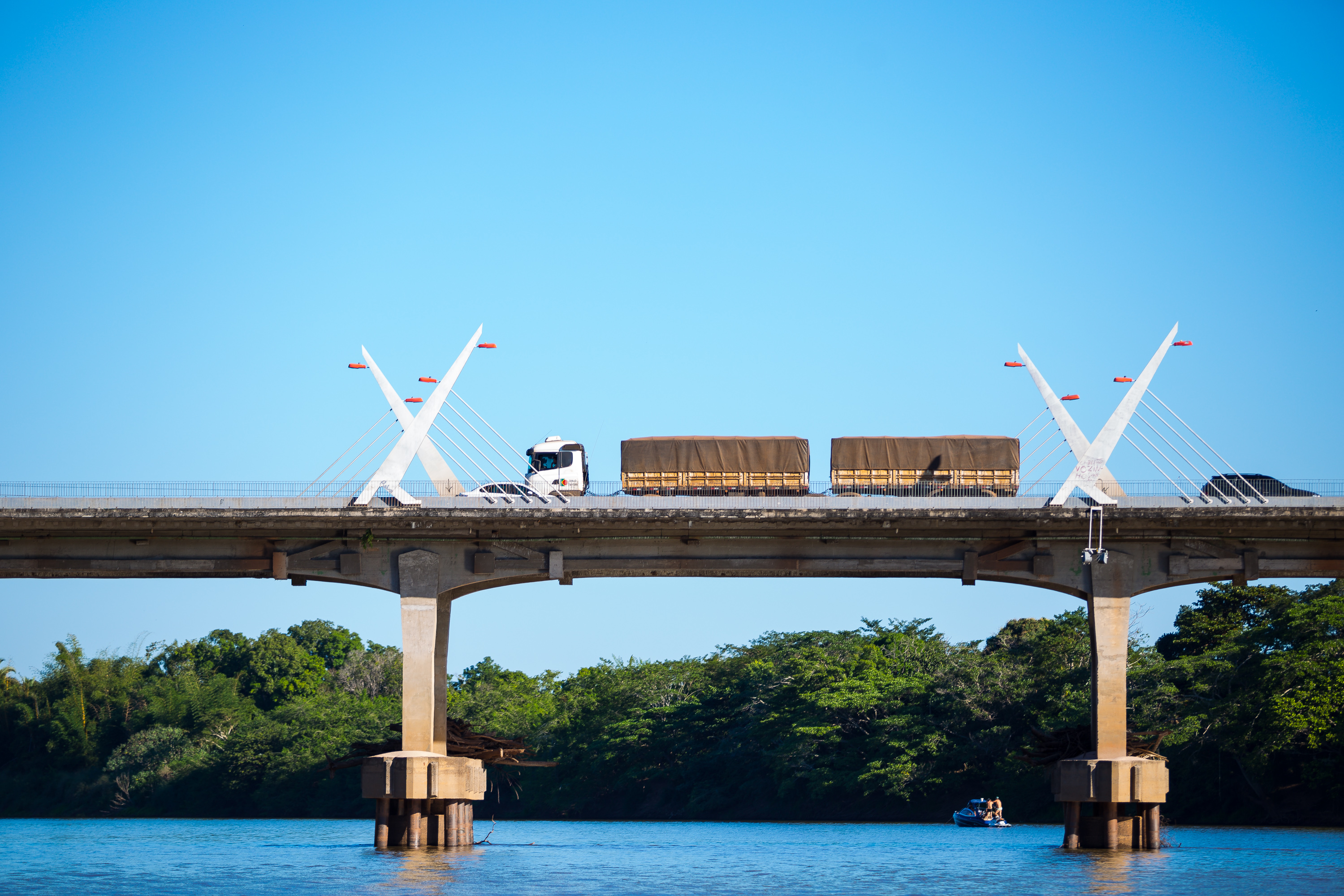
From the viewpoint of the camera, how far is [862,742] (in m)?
92.4

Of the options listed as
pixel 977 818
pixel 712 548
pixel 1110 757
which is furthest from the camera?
pixel 977 818

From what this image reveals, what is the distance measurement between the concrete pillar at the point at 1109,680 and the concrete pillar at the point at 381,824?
23244 millimetres

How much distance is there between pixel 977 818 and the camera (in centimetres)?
8094

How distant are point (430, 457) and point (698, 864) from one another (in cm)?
1683

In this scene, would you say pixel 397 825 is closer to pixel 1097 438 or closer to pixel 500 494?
pixel 500 494

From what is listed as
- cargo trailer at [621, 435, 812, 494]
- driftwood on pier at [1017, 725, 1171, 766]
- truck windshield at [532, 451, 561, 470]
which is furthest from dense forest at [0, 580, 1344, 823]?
cargo trailer at [621, 435, 812, 494]

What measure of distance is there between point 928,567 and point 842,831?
110ft

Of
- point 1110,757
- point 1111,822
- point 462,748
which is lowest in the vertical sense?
point 1111,822

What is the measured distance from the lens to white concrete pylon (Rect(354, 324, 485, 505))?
5025 centimetres

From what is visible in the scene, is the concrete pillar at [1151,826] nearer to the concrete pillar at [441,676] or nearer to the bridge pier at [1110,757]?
the bridge pier at [1110,757]

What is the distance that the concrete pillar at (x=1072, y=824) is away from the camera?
169 ft

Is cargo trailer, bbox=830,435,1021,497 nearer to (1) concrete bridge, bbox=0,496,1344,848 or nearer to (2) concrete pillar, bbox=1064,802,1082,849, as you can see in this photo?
(1) concrete bridge, bbox=0,496,1344,848

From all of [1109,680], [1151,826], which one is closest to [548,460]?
[1109,680]

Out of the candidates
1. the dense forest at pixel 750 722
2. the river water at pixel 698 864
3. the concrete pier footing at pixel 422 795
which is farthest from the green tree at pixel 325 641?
the concrete pier footing at pixel 422 795
